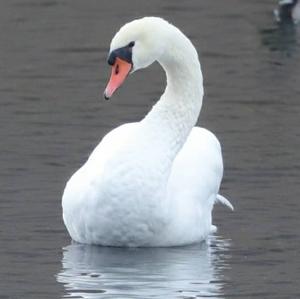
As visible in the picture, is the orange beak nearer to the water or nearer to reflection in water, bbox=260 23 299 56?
the water

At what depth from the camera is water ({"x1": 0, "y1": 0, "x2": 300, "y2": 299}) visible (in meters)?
10.1

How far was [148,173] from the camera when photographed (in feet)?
34.7

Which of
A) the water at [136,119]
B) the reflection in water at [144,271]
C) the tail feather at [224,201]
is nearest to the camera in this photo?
the reflection in water at [144,271]

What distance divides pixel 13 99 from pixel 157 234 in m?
4.95

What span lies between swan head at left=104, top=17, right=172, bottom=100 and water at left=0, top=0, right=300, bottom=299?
3.33ft

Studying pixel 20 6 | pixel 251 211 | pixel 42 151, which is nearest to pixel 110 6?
pixel 20 6

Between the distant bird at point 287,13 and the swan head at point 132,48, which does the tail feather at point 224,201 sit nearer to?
the swan head at point 132,48

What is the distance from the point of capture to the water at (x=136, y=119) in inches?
399

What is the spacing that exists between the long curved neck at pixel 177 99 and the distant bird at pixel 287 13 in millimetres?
10019

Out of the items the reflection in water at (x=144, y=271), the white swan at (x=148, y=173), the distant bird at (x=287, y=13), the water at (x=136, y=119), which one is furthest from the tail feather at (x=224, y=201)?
the distant bird at (x=287, y=13)

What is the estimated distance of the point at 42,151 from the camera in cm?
1323

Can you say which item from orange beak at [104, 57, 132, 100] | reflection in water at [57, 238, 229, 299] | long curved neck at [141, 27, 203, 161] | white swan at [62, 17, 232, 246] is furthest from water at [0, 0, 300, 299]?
orange beak at [104, 57, 132, 100]

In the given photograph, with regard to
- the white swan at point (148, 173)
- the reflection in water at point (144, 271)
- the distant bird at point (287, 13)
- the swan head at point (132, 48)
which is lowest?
the reflection in water at point (144, 271)

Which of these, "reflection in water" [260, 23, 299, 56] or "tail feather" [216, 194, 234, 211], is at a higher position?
"tail feather" [216, 194, 234, 211]
